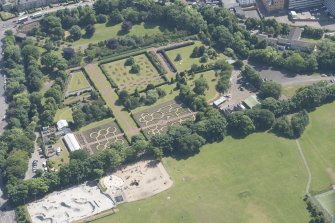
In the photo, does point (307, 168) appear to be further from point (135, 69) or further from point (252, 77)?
point (135, 69)

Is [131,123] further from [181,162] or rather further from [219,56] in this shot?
[219,56]

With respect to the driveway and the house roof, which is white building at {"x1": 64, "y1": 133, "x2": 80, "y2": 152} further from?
the house roof

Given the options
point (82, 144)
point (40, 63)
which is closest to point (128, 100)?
point (82, 144)

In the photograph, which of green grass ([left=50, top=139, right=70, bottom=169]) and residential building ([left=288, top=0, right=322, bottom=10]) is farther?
residential building ([left=288, top=0, right=322, bottom=10])

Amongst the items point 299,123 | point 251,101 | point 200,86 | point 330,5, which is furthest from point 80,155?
point 330,5

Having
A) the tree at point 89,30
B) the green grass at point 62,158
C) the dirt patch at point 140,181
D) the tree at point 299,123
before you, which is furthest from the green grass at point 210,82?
the green grass at point 62,158

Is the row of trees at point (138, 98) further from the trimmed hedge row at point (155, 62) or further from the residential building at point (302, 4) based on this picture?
the residential building at point (302, 4)

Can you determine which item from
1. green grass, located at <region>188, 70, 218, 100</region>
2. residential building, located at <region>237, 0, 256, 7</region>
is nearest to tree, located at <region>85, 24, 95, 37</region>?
green grass, located at <region>188, 70, 218, 100</region>
